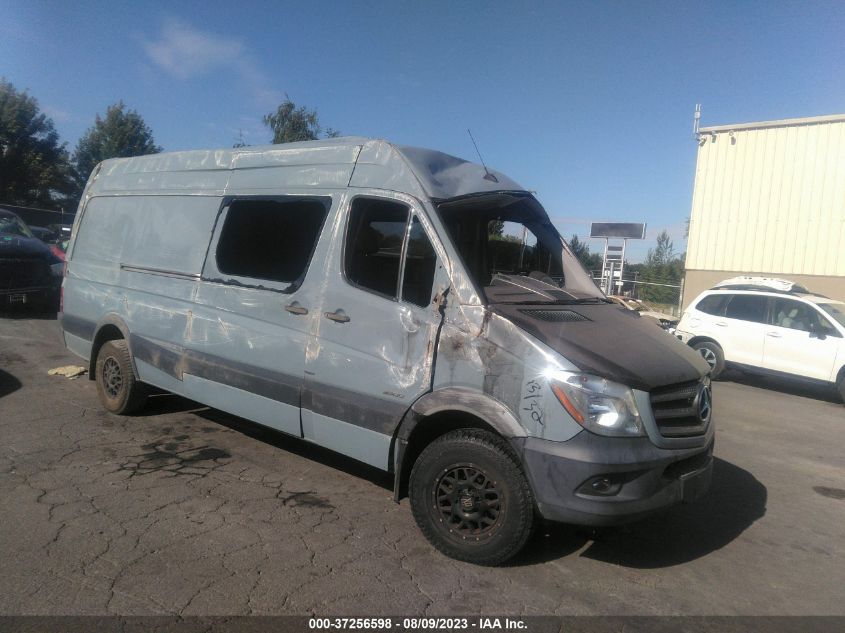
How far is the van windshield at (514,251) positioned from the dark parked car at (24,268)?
10546mm

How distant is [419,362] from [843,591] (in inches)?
113

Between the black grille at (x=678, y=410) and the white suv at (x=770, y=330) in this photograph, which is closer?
the black grille at (x=678, y=410)

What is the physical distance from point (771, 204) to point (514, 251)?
695 inches

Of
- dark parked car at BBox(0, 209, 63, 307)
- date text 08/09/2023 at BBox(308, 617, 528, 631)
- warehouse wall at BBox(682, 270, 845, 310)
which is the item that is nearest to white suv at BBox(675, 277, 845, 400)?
warehouse wall at BBox(682, 270, 845, 310)

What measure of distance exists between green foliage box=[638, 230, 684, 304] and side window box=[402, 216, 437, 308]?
2426 cm

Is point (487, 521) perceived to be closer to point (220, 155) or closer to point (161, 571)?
point (161, 571)

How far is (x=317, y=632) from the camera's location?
2.98 meters

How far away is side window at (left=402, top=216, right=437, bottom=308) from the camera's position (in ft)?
13.0

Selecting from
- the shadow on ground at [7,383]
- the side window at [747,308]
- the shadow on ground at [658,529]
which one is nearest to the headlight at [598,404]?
the shadow on ground at [658,529]

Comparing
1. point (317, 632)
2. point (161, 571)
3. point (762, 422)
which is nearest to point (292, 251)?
point (161, 571)

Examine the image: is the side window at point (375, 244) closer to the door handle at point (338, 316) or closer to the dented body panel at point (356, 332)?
the dented body panel at point (356, 332)

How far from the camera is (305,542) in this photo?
12.7ft

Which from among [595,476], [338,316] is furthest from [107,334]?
[595,476]

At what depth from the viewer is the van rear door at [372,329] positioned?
154 inches
